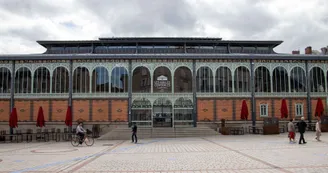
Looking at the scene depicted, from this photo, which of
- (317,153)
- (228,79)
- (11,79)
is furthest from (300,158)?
(11,79)

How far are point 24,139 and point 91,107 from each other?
688cm

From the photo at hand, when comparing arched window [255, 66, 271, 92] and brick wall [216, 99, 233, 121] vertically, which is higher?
arched window [255, 66, 271, 92]

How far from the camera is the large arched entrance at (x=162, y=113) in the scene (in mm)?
→ 34344

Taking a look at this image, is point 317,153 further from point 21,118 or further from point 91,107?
point 21,118

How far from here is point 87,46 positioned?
39312 millimetres

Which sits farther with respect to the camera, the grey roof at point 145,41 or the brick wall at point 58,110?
the grey roof at point 145,41

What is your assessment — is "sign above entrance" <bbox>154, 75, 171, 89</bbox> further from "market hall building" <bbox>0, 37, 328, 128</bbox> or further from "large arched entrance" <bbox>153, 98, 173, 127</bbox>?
"large arched entrance" <bbox>153, 98, 173, 127</bbox>

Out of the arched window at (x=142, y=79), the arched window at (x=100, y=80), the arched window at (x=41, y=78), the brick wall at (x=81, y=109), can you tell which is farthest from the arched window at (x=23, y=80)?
the arched window at (x=142, y=79)

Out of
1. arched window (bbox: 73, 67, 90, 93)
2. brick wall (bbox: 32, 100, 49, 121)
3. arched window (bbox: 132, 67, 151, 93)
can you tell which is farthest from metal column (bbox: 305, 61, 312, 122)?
brick wall (bbox: 32, 100, 49, 121)

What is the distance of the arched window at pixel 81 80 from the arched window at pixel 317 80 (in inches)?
928

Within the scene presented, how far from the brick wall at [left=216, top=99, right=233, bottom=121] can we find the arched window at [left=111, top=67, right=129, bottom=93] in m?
9.61

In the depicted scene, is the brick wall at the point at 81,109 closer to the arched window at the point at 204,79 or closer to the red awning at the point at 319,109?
the arched window at the point at 204,79

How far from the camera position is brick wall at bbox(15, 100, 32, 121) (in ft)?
111

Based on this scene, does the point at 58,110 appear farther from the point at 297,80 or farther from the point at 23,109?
the point at 297,80
